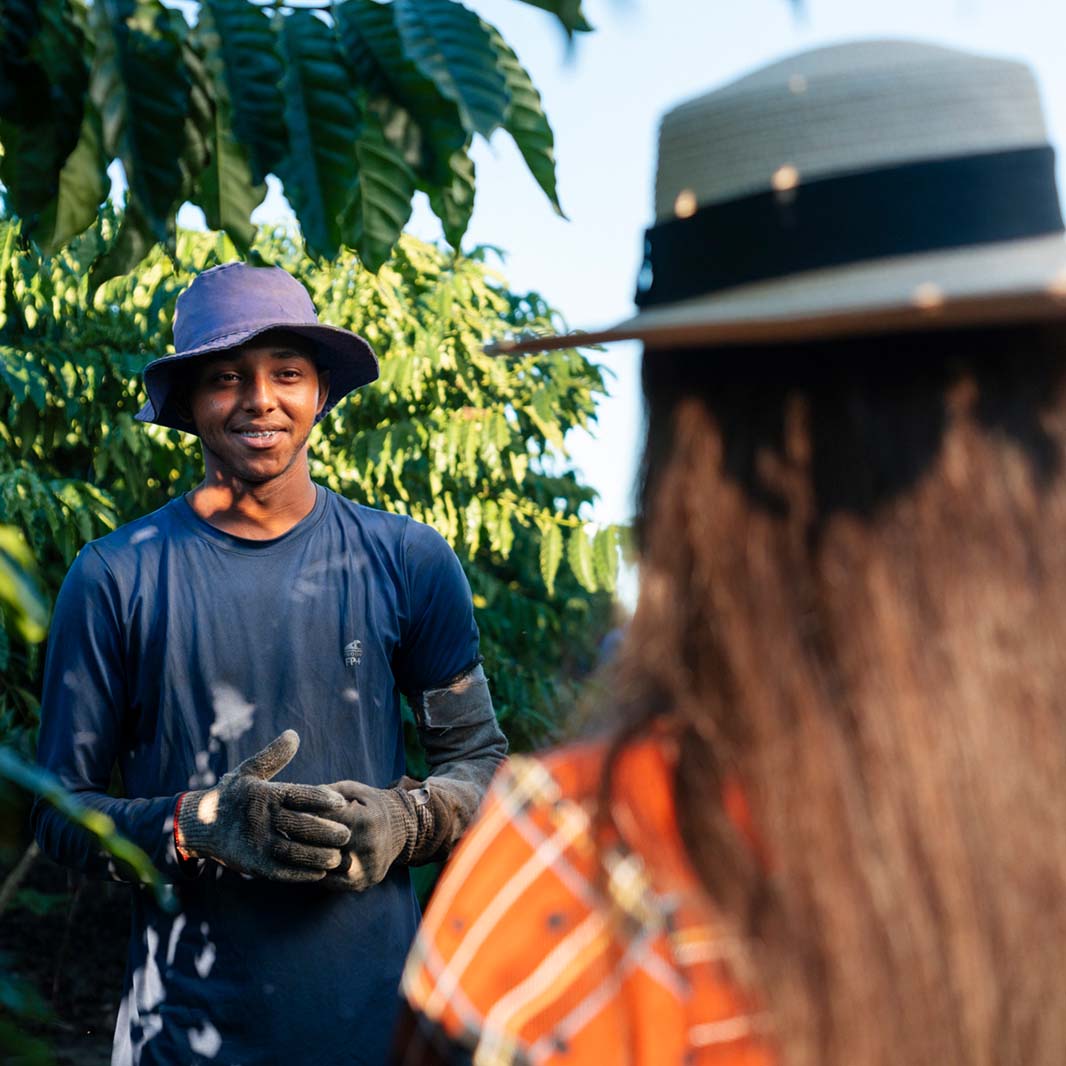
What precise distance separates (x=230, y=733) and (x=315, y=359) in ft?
2.54

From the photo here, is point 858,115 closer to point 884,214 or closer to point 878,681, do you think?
point 884,214

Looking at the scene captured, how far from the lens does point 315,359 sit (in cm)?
256

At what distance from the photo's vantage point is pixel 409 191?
130 cm

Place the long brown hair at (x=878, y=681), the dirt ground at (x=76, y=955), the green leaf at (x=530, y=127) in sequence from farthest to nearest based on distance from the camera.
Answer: the dirt ground at (x=76, y=955) → the green leaf at (x=530, y=127) → the long brown hair at (x=878, y=681)

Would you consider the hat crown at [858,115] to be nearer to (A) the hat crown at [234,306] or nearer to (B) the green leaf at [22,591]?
(B) the green leaf at [22,591]

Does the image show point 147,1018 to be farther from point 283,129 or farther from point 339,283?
point 339,283

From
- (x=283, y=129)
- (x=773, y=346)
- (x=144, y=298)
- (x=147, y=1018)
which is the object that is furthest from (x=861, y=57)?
(x=144, y=298)

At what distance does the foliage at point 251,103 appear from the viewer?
113 cm

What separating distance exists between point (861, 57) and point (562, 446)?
13.4 feet

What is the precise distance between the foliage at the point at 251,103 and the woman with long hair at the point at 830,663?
376mm

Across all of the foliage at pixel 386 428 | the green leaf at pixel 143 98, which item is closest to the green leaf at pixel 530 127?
the green leaf at pixel 143 98

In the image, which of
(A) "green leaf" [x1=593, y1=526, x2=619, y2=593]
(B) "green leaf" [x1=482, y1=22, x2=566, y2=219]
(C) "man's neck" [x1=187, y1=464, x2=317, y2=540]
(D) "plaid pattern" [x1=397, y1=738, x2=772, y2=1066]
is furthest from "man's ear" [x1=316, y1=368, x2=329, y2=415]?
(D) "plaid pattern" [x1=397, y1=738, x2=772, y2=1066]

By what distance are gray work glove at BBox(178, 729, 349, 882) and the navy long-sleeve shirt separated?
85mm

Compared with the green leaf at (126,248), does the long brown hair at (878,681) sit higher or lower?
lower
